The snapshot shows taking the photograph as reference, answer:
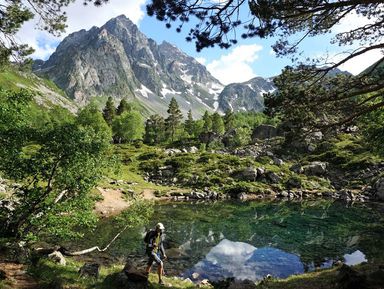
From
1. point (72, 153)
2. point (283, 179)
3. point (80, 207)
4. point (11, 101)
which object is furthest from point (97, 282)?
point (283, 179)

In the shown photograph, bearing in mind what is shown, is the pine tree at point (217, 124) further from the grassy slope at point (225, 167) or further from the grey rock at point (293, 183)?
the grey rock at point (293, 183)

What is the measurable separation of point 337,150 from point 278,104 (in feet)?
293

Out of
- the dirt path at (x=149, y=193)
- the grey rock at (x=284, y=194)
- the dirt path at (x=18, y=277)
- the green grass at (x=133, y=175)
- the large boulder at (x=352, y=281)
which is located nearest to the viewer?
the large boulder at (x=352, y=281)

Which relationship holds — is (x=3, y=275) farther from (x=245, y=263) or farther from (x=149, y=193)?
(x=149, y=193)

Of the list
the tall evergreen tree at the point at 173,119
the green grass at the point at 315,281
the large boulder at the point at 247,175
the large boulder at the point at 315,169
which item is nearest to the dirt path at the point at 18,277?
the green grass at the point at 315,281

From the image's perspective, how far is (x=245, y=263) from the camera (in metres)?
27.4

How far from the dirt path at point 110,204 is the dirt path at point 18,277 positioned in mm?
25634

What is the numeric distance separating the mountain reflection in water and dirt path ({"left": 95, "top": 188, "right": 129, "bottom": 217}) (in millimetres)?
15845

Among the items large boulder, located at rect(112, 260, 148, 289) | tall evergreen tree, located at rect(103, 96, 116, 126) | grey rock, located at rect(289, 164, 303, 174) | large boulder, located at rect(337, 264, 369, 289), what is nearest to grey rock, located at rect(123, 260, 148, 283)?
large boulder, located at rect(112, 260, 148, 289)

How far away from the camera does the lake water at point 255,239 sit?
85.1ft

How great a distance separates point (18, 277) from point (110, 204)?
104ft

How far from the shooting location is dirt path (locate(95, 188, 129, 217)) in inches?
1685

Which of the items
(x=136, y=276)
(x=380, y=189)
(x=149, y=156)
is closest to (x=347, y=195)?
(x=380, y=189)

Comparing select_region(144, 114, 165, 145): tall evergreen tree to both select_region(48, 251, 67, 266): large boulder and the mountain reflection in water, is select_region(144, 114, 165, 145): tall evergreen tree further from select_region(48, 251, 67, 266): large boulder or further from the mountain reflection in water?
select_region(48, 251, 67, 266): large boulder
